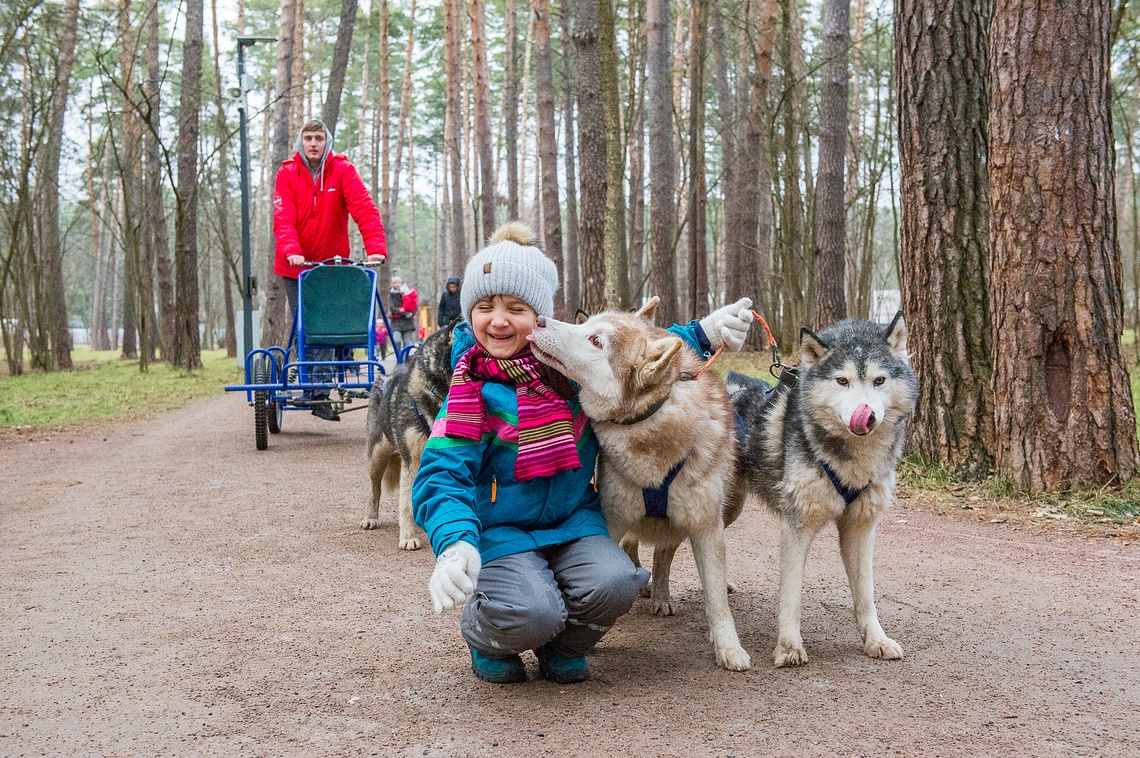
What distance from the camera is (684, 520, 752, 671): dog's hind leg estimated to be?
3.28m

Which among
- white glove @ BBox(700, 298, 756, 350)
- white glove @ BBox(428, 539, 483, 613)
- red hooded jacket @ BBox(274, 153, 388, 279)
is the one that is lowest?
white glove @ BBox(428, 539, 483, 613)

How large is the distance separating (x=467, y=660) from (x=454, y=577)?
0.99 meters

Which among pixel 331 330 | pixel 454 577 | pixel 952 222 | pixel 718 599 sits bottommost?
pixel 718 599

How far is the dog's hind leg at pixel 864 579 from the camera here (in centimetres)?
339

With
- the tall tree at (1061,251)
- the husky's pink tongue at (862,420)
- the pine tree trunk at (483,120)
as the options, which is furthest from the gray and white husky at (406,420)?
the pine tree trunk at (483,120)

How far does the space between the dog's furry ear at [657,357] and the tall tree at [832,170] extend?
34.0ft

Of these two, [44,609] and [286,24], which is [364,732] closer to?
[44,609]

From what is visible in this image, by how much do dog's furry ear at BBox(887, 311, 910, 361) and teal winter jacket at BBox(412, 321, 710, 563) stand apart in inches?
44.4

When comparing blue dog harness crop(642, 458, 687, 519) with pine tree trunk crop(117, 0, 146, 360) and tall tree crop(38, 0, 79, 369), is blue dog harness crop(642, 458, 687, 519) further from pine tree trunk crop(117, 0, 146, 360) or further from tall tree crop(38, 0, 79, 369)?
tall tree crop(38, 0, 79, 369)

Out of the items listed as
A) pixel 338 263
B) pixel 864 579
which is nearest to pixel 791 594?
pixel 864 579

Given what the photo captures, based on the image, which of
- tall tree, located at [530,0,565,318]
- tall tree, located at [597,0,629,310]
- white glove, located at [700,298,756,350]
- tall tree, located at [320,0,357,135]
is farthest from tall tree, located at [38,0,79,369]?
white glove, located at [700,298,756,350]

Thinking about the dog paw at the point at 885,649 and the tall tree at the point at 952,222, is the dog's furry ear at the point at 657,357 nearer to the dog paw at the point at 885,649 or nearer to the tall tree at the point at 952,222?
the dog paw at the point at 885,649

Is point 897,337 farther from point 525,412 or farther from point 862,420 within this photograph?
point 525,412

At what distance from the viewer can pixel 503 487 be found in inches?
126
